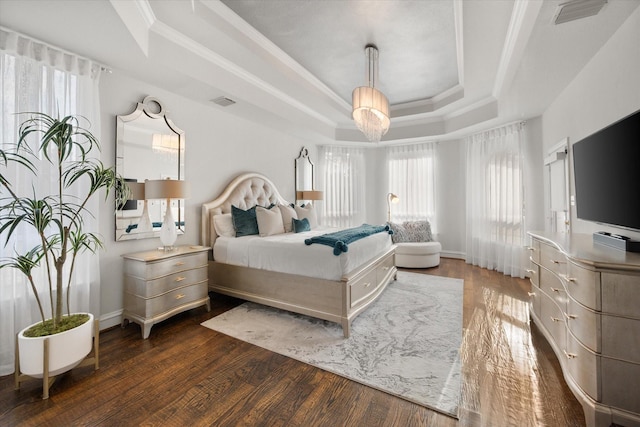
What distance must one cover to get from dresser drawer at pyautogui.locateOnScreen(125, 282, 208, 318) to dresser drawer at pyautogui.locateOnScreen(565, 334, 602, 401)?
3094 mm

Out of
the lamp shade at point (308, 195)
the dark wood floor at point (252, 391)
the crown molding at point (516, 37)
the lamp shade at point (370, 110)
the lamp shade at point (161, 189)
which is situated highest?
the crown molding at point (516, 37)

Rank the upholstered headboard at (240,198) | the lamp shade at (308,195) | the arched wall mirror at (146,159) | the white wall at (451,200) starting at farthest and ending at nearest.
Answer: the white wall at (451,200), the lamp shade at (308,195), the upholstered headboard at (240,198), the arched wall mirror at (146,159)

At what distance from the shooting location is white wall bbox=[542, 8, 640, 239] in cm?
189

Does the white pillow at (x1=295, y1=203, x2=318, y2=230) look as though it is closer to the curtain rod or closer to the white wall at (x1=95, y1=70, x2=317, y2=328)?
the white wall at (x1=95, y1=70, x2=317, y2=328)

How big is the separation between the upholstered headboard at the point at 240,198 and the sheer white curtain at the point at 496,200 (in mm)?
3646

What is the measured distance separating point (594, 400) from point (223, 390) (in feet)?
6.89

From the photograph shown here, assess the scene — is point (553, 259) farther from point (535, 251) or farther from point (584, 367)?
point (584, 367)

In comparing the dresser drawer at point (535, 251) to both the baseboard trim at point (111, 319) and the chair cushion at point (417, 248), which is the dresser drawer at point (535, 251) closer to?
the chair cushion at point (417, 248)

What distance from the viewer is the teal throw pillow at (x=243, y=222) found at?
3545 millimetres

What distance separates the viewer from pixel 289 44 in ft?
10.1

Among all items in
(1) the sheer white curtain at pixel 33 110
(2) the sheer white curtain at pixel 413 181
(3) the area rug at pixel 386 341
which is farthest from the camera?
(2) the sheer white curtain at pixel 413 181

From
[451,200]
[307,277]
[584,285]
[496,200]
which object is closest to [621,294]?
[584,285]

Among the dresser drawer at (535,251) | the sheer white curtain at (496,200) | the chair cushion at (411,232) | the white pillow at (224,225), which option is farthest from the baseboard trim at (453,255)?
the white pillow at (224,225)

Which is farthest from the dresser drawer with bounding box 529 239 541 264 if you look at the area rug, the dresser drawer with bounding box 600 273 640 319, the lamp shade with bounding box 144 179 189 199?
the lamp shade with bounding box 144 179 189 199
